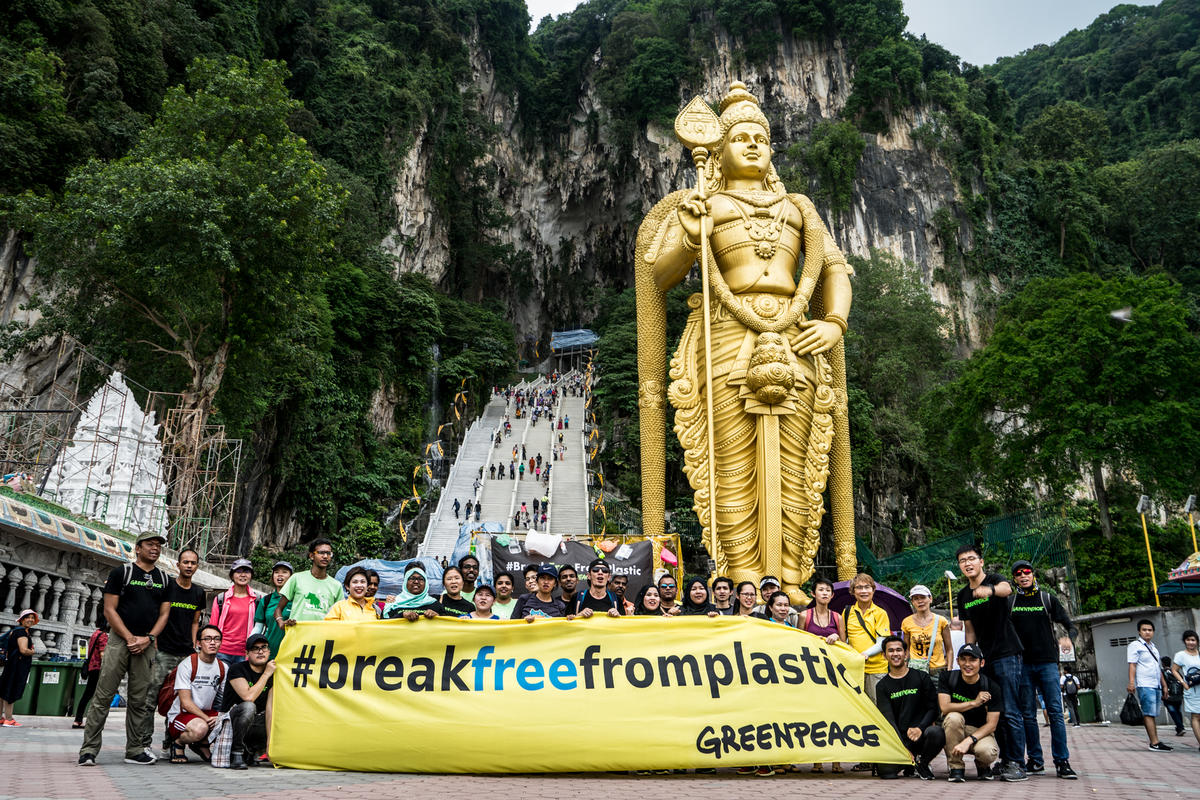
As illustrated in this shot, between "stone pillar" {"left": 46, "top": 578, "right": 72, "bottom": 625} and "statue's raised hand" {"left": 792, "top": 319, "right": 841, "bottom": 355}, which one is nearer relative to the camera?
"stone pillar" {"left": 46, "top": 578, "right": 72, "bottom": 625}

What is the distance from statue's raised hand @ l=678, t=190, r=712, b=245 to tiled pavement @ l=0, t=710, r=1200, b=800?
6158 mm

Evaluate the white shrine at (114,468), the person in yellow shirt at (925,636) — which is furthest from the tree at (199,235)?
the person in yellow shirt at (925,636)

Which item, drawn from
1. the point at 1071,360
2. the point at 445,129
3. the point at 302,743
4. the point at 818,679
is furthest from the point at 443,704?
the point at 445,129

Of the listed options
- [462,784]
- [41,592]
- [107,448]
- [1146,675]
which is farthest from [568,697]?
[107,448]

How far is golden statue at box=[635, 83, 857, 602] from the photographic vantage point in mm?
9500

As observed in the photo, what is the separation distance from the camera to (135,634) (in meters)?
4.52

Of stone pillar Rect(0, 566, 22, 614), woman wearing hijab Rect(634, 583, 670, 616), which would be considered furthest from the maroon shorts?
stone pillar Rect(0, 566, 22, 614)

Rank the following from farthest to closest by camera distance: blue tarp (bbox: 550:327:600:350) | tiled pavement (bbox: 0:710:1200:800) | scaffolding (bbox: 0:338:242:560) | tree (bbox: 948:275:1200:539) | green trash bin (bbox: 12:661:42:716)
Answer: blue tarp (bbox: 550:327:600:350) < tree (bbox: 948:275:1200:539) < scaffolding (bbox: 0:338:242:560) < green trash bin (bbox: 12:661:42:716) < tiled pavement (bbox: 0:710:1200:800)

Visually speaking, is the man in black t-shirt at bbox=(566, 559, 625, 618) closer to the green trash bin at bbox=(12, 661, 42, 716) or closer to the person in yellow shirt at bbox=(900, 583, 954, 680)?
the person in yellow shirt at bbox=(900, 583, 954, 680)

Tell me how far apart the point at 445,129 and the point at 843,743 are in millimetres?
36952

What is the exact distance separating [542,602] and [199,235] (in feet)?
33.7

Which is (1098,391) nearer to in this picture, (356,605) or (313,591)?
(356,605)

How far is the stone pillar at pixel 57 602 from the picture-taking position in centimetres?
862

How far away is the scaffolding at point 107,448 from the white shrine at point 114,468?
0.02 metres
